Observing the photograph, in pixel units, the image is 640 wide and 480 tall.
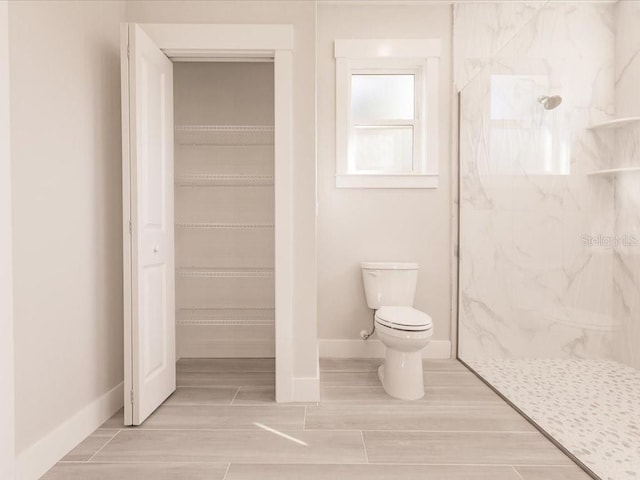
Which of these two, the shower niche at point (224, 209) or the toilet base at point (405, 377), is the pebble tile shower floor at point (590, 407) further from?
the shower niche at point (224, 209)

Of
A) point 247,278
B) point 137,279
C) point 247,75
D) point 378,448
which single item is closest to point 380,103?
point 247,75

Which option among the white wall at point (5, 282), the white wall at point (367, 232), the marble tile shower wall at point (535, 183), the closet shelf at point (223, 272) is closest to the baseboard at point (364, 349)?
the white wall at point (367, 232)

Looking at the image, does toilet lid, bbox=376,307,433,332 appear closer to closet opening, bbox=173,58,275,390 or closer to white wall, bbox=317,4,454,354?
white wall, bbox=317,4,454,354

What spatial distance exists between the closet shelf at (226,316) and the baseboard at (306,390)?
94 centimetres

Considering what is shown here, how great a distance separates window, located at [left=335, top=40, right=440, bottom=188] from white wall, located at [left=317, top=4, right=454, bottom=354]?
0.23ft

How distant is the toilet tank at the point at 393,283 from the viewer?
295 cm

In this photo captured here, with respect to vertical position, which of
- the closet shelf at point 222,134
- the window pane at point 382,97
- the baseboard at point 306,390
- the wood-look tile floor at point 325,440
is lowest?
the wood-look tile floor at point 325,440

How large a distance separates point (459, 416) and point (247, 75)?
2786 millimetres

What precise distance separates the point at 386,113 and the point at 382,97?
13cm

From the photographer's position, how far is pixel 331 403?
2318mm

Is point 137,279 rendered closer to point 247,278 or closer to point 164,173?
point 164,173

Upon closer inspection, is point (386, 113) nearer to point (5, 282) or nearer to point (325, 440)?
point (325, 440)

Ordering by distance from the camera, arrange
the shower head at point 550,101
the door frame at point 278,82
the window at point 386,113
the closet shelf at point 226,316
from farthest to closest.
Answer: the closet shelf at point 226,316 → the window at point 386,113 → the door frame at point 278,82 → the shower head at point 550,101

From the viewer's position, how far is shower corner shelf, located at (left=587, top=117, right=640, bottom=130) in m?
1.48
